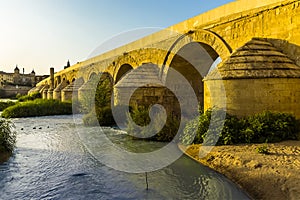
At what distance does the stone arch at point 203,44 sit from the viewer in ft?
30.7

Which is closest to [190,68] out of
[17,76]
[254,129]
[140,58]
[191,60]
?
[191,60]

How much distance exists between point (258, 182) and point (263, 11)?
229 inches

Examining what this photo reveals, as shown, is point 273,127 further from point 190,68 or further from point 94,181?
point 190,68

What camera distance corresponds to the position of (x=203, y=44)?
10.9 meters

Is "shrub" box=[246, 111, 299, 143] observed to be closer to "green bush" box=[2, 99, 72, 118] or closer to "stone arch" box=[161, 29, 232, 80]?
"stone arch" box=[161, 29, 232, 80]

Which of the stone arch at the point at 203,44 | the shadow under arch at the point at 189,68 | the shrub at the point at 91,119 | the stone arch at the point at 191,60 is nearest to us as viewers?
the stone arch at the point at 203,44

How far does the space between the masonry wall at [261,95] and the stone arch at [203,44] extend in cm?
237

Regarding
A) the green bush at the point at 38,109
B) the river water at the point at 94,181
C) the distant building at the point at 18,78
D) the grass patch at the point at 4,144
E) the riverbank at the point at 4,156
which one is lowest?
the river water at the point at 94,181

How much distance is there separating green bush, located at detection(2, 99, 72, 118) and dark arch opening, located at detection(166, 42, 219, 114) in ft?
32.8

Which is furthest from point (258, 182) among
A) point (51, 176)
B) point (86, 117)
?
point (86, 117)

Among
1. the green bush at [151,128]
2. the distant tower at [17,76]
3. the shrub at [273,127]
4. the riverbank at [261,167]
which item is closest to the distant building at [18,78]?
the distant tower at [17,76]

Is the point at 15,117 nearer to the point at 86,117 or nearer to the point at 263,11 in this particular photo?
the point at 86,117

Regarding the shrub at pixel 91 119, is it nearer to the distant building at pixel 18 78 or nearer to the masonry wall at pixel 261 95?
the masonry wall at pixel 261 95

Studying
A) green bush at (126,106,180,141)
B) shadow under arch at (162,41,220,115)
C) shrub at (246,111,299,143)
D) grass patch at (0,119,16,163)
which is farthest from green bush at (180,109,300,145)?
grass patch at (0,119,16,163)
